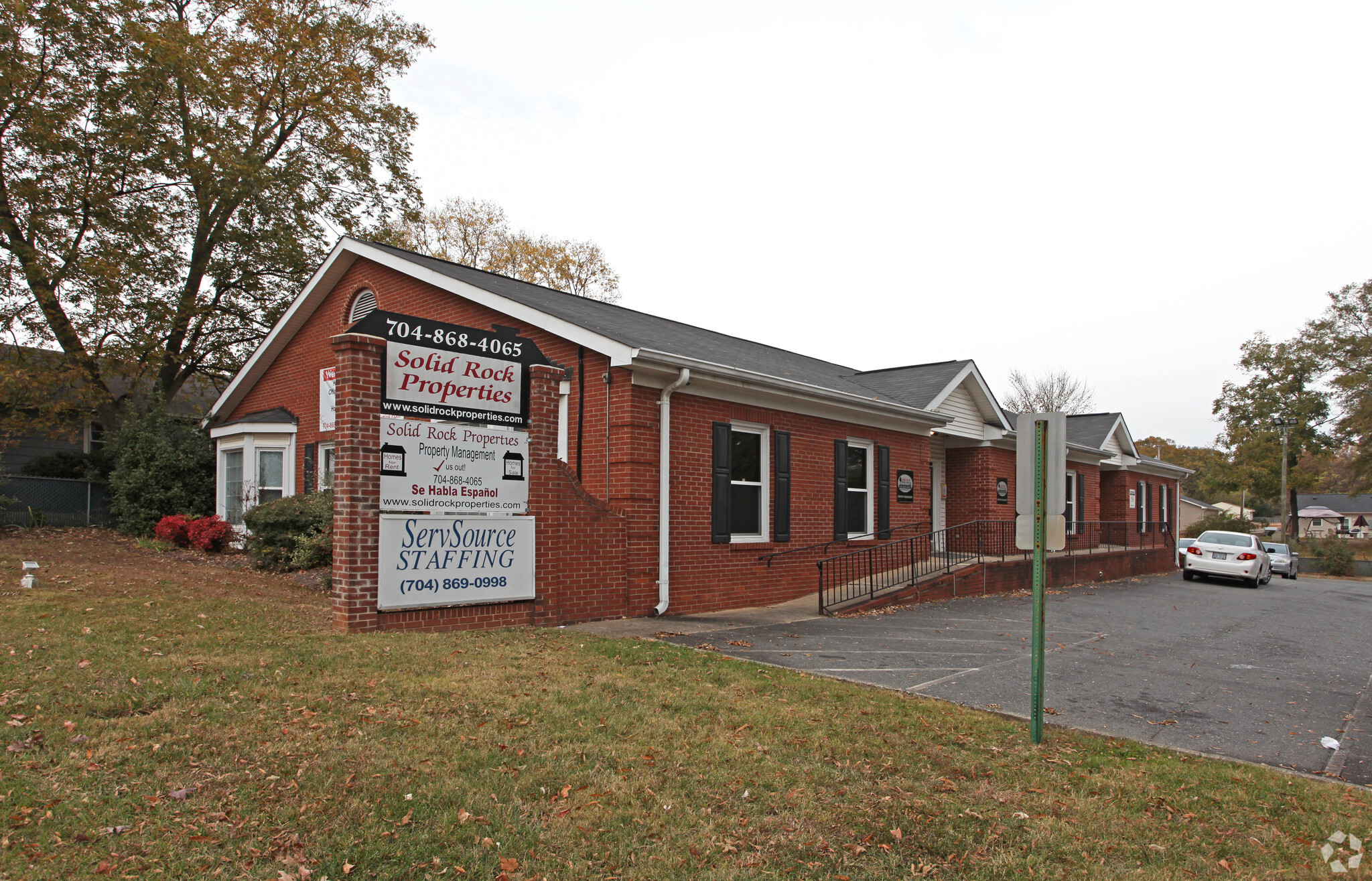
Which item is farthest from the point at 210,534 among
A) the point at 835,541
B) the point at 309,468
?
the point at 835,541

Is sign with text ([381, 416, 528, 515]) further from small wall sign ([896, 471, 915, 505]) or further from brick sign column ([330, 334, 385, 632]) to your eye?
small wall sign ([896, 471, 915, 505])

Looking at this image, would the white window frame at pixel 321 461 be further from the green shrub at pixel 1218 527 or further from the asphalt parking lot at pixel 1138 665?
the green shrub at pixel 1218 527

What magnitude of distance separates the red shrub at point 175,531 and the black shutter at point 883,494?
535 inches

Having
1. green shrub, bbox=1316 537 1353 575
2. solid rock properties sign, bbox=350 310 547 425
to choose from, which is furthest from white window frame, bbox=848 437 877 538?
green shrub, bbox=1316 537 1353 575

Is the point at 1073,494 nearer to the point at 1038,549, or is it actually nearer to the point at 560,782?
the point at 1038,549

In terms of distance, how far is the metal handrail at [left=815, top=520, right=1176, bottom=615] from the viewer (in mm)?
13688

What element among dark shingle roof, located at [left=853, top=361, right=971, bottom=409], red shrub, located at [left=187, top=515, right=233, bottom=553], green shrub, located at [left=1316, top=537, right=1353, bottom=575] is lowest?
green shrub, located at [left=1316, top=537, right=1353, bottom=575]

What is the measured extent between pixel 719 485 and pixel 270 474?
11.1m

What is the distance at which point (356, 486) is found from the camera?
8.09 metres

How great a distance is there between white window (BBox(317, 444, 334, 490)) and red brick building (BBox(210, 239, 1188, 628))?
56mm

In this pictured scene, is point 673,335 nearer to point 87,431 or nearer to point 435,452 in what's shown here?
point 435,452

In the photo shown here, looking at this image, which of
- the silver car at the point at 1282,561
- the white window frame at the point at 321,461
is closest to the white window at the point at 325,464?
the white window frame at the point at 321,461

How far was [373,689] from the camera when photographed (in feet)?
19.8

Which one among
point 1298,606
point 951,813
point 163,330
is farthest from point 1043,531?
point 163,330
